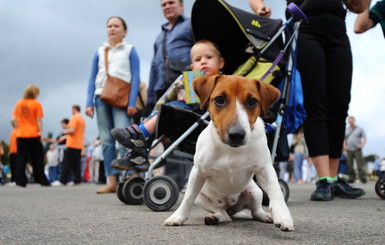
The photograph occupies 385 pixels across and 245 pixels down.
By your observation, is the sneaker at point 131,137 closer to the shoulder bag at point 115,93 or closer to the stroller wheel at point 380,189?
the shoulder bag at point 115,93

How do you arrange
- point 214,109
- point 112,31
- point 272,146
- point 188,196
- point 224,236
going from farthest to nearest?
point 112,31 → point 272,146 → point 188,196 → point 214,109 → point 224,236

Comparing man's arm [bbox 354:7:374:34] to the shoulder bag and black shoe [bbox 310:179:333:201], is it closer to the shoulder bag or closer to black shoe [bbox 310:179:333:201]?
black shoe [bbox 310:179:333:201]

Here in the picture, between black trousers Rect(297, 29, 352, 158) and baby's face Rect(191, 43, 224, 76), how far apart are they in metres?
1.00

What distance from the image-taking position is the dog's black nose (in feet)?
7.32

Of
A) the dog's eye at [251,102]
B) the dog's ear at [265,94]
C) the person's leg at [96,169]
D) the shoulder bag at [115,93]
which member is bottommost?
the person's leg at [96,169]

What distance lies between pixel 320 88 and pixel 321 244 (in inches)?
107

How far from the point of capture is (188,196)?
8.60ft

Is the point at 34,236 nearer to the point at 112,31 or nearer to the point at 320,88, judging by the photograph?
the point at 320,88

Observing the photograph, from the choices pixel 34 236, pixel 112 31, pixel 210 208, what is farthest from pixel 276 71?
pixel 112 31

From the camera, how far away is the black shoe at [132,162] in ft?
12.7

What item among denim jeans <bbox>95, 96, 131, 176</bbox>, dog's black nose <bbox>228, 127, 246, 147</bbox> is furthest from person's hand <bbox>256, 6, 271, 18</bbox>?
dog's black nose <bbox>228, 127, 246, 147</bbox>

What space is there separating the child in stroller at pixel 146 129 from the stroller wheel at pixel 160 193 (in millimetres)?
365

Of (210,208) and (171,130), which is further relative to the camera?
(171,130)

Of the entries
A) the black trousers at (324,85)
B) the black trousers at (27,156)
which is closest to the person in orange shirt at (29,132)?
the black trousers at (27,156)
